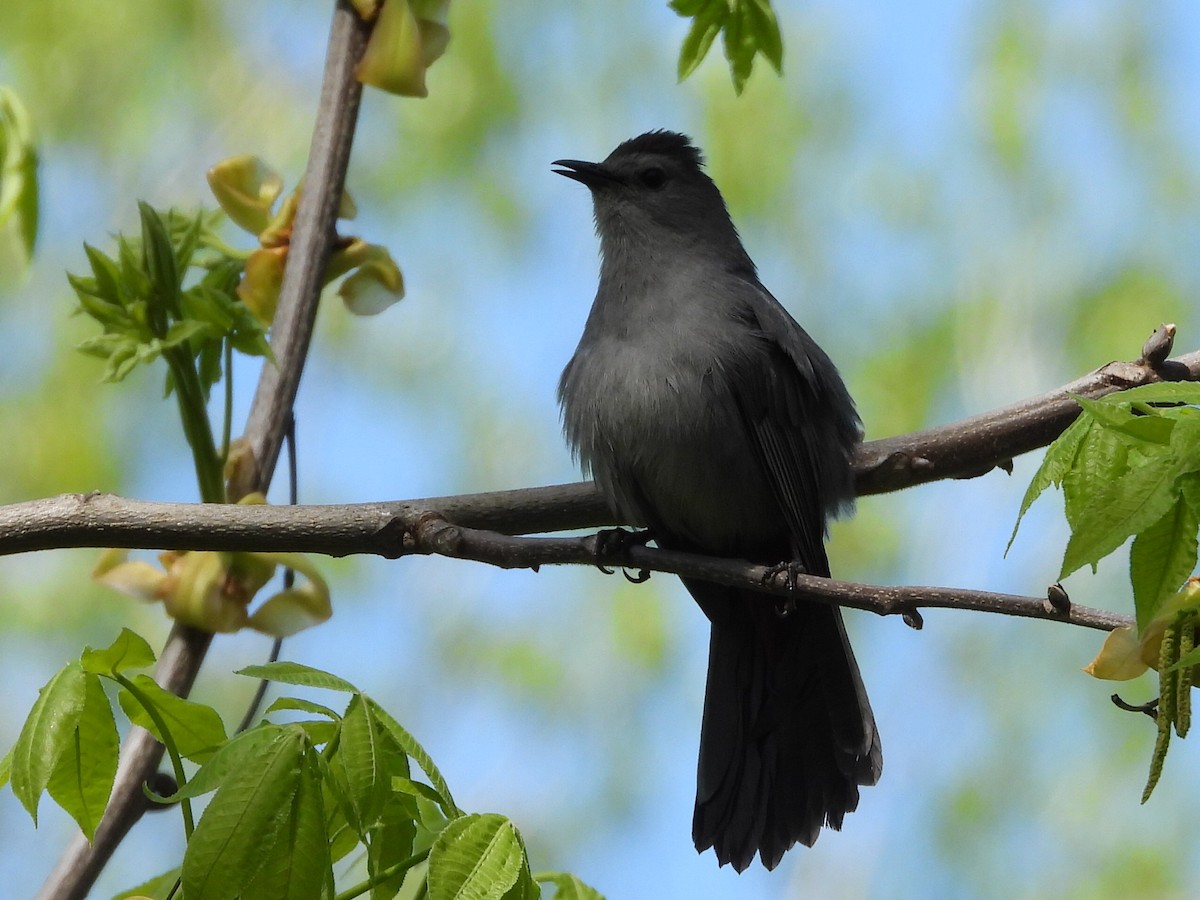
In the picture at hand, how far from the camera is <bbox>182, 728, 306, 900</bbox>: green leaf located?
193 centimetres

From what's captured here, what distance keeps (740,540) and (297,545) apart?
6.20 ft

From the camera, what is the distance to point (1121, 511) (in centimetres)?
187

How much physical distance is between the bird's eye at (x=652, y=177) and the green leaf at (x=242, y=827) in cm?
327

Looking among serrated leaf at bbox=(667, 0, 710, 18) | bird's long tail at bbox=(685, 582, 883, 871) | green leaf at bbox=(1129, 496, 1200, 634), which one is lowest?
bird's long tail at bbox=(685, 582, 883, 871)

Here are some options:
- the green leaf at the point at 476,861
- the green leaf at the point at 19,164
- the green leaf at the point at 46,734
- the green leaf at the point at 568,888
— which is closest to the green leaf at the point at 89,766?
the green leaf at the point at 46,734

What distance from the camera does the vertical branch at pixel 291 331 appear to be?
2.61 metres

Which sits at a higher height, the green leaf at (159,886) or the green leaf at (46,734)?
the green leaf at (46,734)

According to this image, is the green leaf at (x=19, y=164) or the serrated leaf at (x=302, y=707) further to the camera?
the green leaf at (x=19, y=164)

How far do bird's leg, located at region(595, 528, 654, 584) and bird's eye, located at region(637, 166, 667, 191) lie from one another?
1.43 m

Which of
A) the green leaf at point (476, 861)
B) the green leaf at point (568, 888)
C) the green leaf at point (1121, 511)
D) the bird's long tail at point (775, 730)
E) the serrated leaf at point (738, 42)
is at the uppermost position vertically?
the serrated leaf at point (738, 42)

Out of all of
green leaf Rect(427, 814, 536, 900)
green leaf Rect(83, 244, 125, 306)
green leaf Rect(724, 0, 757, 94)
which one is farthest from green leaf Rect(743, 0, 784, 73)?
green leaf Rect(427, 814, 536, 900)

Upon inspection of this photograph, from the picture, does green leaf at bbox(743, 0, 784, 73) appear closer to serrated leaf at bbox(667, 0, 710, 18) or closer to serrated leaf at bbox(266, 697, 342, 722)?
serrated leaf at bbox(667, 0, 710, 18)

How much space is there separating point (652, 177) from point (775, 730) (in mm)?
2086

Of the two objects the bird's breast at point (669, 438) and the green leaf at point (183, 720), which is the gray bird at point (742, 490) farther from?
the green leaf at point (183, 720)
